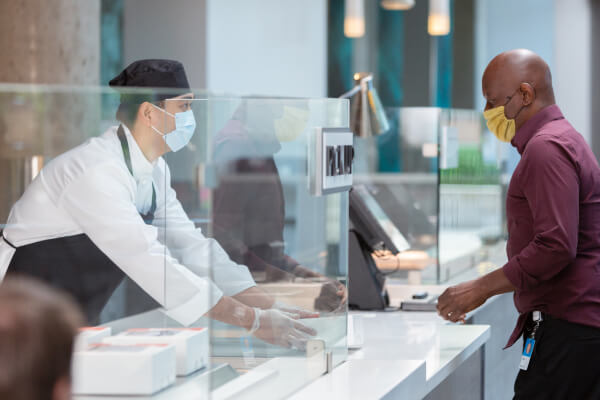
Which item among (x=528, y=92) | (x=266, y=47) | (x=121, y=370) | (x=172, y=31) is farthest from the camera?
(x=266, y=47)

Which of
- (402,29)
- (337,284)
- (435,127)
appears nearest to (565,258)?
(337,284)

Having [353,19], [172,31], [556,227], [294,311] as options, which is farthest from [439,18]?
[294,311]

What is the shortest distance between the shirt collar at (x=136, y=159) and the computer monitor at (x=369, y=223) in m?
1.40

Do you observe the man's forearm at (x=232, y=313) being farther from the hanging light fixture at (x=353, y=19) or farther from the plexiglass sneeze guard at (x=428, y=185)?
the hanging light fixture at (x=353, y=19)

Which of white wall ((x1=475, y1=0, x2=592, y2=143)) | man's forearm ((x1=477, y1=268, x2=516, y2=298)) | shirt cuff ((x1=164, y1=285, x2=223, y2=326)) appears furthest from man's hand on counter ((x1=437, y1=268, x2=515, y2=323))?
white wall ((x1=475, y1=0, x2=592, y2=143))

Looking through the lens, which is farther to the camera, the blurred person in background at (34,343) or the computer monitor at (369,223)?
the computer monitor at (369,223)

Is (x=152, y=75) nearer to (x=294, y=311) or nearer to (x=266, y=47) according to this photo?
(x=294, y=311)

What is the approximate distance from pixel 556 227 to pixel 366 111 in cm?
131

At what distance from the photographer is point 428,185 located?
357 cm

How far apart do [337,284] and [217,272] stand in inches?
22.5

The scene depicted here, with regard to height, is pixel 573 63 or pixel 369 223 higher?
pixel 573 63

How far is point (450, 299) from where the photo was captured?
2.28m

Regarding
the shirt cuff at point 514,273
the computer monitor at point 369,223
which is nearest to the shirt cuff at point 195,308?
the shirt cuff at point 514,273

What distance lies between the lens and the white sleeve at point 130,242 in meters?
1.37
